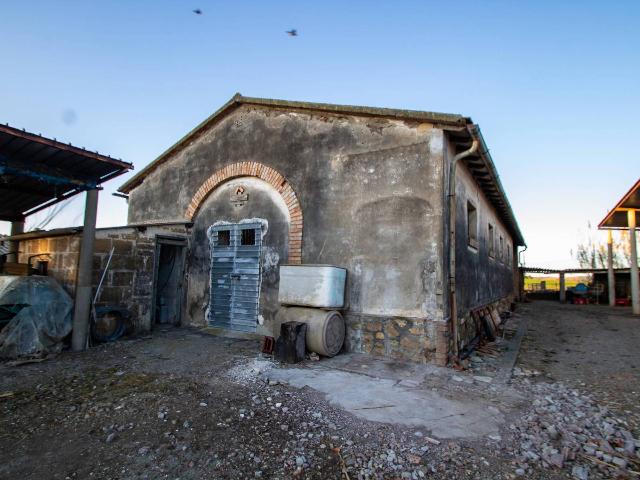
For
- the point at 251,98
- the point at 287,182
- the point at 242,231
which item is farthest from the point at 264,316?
the point at 251,98

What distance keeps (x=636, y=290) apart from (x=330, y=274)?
14879mm

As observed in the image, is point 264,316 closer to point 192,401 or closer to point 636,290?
point 192,401

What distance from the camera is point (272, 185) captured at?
285 inches

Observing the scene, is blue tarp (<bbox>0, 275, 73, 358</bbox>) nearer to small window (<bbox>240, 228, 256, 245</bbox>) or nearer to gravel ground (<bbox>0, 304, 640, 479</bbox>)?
gravel ground (<bbox>0, 304, 640, 479</bbox>)

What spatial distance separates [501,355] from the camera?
633 cm

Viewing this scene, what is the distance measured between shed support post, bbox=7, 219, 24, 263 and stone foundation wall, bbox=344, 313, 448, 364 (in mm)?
7885

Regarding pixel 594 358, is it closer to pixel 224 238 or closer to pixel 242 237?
pixel 242 237

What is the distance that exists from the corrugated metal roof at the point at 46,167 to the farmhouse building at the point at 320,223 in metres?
1.03

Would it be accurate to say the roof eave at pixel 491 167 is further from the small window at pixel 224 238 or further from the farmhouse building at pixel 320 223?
the small window at pixel 224 238

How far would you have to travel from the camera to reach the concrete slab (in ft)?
10.8

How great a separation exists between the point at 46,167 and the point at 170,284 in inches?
154

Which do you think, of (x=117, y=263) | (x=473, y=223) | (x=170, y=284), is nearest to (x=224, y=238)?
(x=170, y=284)

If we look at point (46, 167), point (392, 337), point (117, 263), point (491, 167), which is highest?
point (491, 167)

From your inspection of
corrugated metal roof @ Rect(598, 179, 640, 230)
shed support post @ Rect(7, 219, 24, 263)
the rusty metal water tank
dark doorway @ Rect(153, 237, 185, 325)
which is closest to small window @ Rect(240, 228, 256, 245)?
the rusty metal water tank
